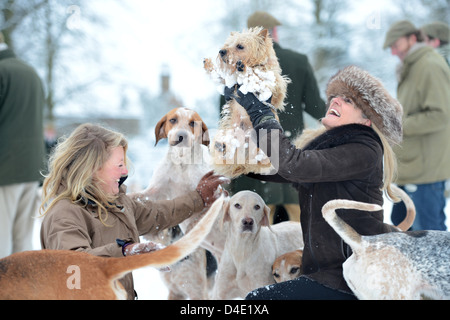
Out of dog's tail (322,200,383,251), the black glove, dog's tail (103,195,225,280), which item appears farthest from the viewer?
the black glove

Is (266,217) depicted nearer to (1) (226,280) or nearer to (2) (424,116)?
(1) (226,280)

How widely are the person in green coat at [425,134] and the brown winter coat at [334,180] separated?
0.33 m

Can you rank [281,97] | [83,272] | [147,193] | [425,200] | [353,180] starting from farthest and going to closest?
[425,200]
[147,193]
[281,97]
[353,180]
[83,272]

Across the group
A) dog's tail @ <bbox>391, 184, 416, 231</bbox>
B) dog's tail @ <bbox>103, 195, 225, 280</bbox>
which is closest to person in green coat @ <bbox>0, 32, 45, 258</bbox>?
dog's tail @ <bbox>103, 195, 225, 280</bbox>

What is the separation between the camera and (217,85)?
171 cm

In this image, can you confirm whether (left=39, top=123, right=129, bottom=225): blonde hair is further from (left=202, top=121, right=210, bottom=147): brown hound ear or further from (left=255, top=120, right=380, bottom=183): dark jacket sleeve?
(left=255, top=120, right=380, bottom=183): dark jacket sleeve

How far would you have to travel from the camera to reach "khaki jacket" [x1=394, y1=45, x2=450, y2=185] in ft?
6.60

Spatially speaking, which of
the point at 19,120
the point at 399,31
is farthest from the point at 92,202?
the point at 399,31

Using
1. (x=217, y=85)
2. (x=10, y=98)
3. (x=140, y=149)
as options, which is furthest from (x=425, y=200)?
(x=10, y=98)

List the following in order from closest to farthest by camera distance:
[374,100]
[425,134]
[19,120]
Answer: [374,100]
[425,134]
[19,120]

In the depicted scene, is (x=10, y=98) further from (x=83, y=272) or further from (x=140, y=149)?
(x=83, y=272)

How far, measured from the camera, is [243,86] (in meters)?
1.63

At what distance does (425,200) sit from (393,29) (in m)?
0.96

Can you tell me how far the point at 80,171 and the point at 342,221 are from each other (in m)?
0.90
